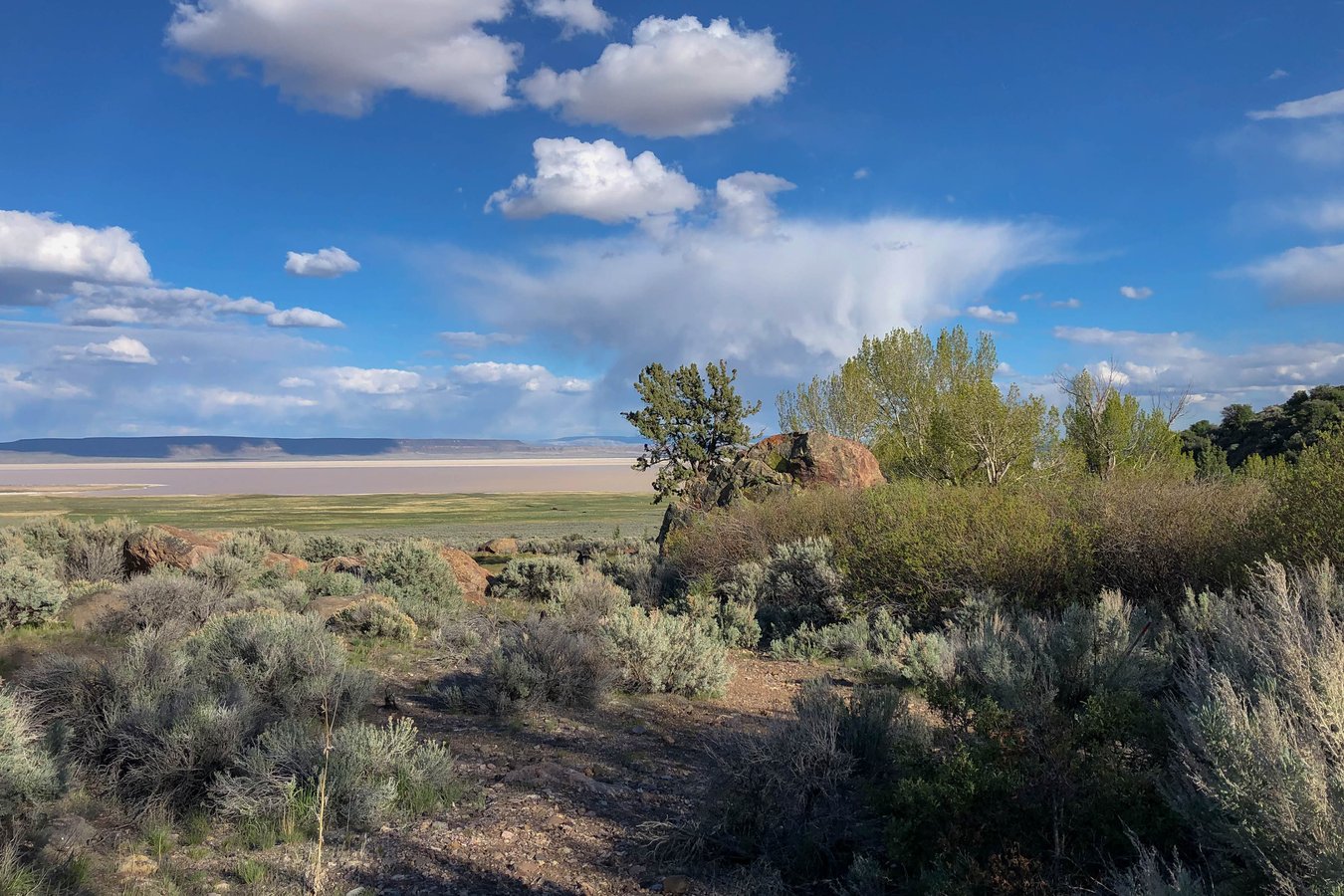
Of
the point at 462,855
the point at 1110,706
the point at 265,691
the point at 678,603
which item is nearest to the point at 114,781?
the point at 265,691

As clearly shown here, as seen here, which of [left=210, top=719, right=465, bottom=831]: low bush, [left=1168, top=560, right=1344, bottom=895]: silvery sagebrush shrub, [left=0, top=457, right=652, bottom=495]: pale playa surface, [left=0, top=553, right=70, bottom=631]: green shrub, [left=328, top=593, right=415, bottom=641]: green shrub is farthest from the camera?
[left=0, top=457, right=652, bottom=495]: pale playa surface

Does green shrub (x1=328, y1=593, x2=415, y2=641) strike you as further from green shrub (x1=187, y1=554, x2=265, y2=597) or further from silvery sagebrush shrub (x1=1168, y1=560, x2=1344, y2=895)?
silvery sagebrush shrub (x1=1168, y1=560, x2=1344, y2=895)

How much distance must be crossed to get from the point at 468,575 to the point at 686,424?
10717mm

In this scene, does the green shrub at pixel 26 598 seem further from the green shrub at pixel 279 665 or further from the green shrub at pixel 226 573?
the green shrub at pixel 279 665

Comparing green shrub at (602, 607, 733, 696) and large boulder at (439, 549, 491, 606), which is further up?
green shrub at (602, 607, 733, 696)

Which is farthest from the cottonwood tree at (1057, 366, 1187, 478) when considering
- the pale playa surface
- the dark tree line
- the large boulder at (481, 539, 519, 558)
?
the pale playa surface

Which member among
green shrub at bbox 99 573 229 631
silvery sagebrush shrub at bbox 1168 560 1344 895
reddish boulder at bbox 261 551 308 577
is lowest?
reddish boulder at bbox 261 551 308 577

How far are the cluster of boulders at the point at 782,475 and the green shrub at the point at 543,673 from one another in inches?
418

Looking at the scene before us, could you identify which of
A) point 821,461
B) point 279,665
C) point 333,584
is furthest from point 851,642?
point 821,461

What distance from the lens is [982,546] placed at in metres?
11.2

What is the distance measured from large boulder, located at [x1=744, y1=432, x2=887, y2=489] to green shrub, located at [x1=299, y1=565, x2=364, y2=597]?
1072cm

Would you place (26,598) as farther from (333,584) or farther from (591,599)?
(591,599)

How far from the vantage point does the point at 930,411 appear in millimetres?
39312

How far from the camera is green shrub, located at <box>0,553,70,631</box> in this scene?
11.4 meters
